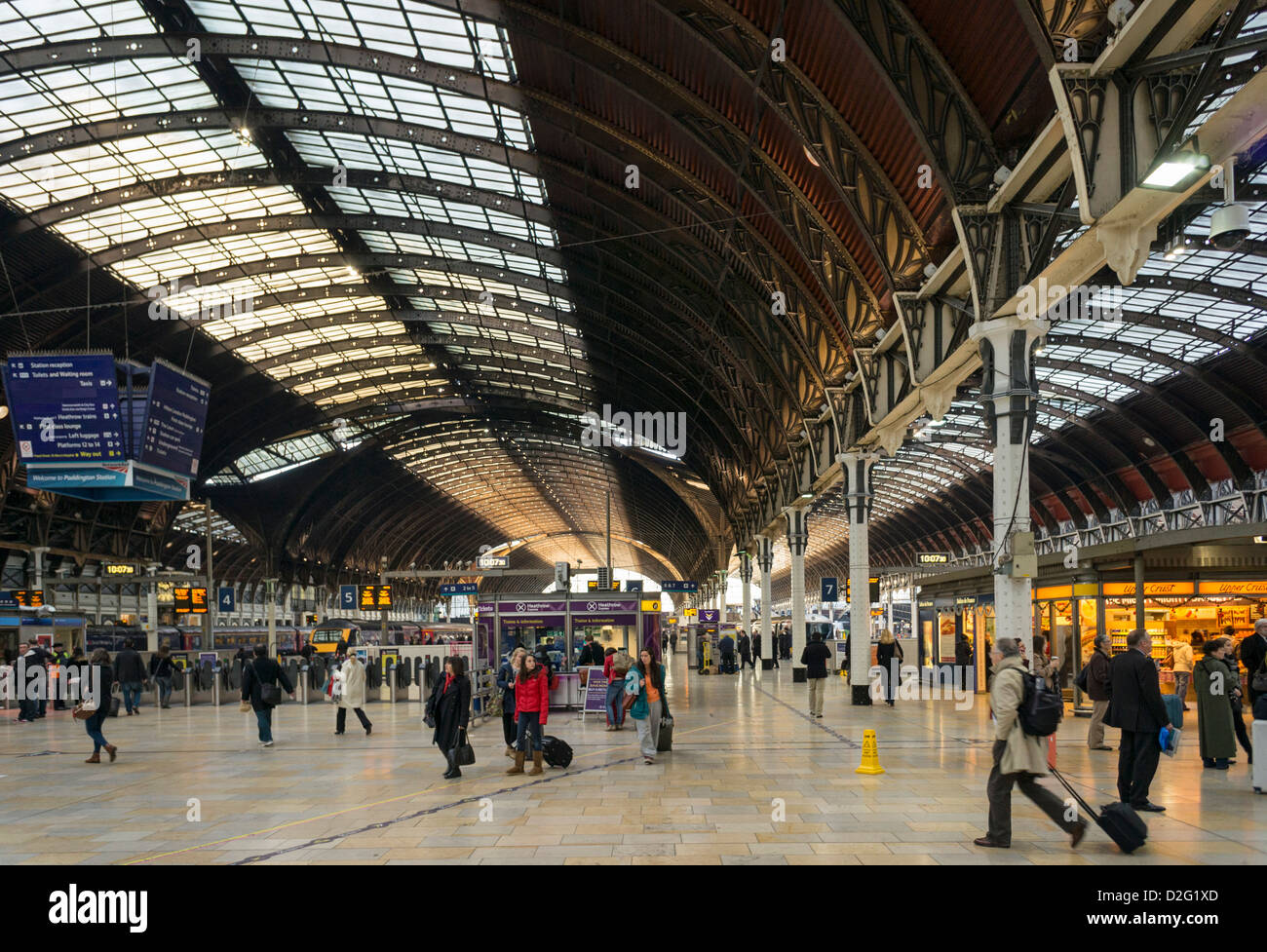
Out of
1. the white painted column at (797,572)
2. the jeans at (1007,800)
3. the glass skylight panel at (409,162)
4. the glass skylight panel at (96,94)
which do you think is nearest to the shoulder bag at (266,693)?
the jeans at (1007,800)

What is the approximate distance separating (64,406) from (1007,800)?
24808mm

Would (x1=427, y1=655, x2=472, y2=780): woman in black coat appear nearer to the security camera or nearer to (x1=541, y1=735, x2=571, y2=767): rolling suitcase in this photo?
(x1=541, y1=735, x2=571, y2=767): rolling suitcase

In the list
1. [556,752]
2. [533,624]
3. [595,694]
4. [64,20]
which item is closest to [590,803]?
[556,752]

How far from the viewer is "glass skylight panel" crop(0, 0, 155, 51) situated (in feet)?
79.9

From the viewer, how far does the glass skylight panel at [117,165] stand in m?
31.0

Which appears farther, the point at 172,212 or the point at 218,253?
the point at 218,253

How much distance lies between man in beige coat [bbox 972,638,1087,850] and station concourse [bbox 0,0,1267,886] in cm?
4

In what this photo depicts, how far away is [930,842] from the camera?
9648mm

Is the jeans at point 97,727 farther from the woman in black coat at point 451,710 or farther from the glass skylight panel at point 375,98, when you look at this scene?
the glass skylight panel at point 375,98

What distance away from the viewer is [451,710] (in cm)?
1456

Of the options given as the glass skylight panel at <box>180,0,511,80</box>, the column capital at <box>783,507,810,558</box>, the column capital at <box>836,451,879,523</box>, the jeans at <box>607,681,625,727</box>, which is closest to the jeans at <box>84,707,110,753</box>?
the jeans at <box>607,681,625,727</box>

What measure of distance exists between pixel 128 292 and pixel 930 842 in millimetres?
38065

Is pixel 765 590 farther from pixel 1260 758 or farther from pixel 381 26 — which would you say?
pixel 1260 758

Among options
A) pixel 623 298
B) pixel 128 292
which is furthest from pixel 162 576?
pixel 623 298
